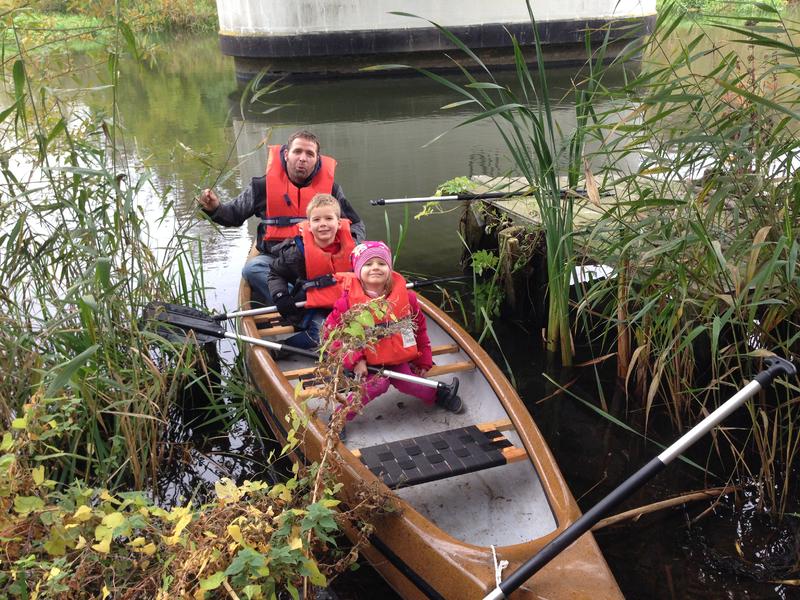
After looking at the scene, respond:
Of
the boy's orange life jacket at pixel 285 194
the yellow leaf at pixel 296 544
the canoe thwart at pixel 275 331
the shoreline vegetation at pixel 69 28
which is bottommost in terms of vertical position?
the canoe thwart at pixel 275 331

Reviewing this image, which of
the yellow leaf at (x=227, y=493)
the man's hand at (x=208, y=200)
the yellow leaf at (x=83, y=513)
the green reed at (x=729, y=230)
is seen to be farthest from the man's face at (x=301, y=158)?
the yellow leaf at (x=83, y=513)

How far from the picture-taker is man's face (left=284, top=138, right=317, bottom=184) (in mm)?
4316

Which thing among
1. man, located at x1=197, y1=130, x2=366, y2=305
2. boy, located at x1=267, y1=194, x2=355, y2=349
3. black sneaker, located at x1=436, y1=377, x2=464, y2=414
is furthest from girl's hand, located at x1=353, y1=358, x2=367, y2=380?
man, located at x1=197, y1=130, x2=366, y2=305

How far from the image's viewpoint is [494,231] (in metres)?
5.29

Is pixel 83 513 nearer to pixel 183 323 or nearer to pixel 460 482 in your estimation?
pixel 460 482

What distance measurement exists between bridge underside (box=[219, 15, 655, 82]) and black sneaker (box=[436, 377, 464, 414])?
37.1 feet

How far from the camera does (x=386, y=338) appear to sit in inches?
125

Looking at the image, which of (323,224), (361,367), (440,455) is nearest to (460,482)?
(440,455)

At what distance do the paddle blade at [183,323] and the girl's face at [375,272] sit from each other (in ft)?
2.37

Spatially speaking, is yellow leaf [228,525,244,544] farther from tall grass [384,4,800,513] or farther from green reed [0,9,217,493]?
tall grass [384,4,800,513]

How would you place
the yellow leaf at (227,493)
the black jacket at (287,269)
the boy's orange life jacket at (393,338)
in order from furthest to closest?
the black jacket at (287,269)
the boy's orange life jacket at (393,338)
the yellow leaf at (227,493)

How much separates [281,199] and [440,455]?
7.31 feet

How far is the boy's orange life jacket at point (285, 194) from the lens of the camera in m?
4.42

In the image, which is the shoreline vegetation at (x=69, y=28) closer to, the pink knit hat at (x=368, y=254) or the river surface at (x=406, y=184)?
the river surface at (x=406, y=184)
